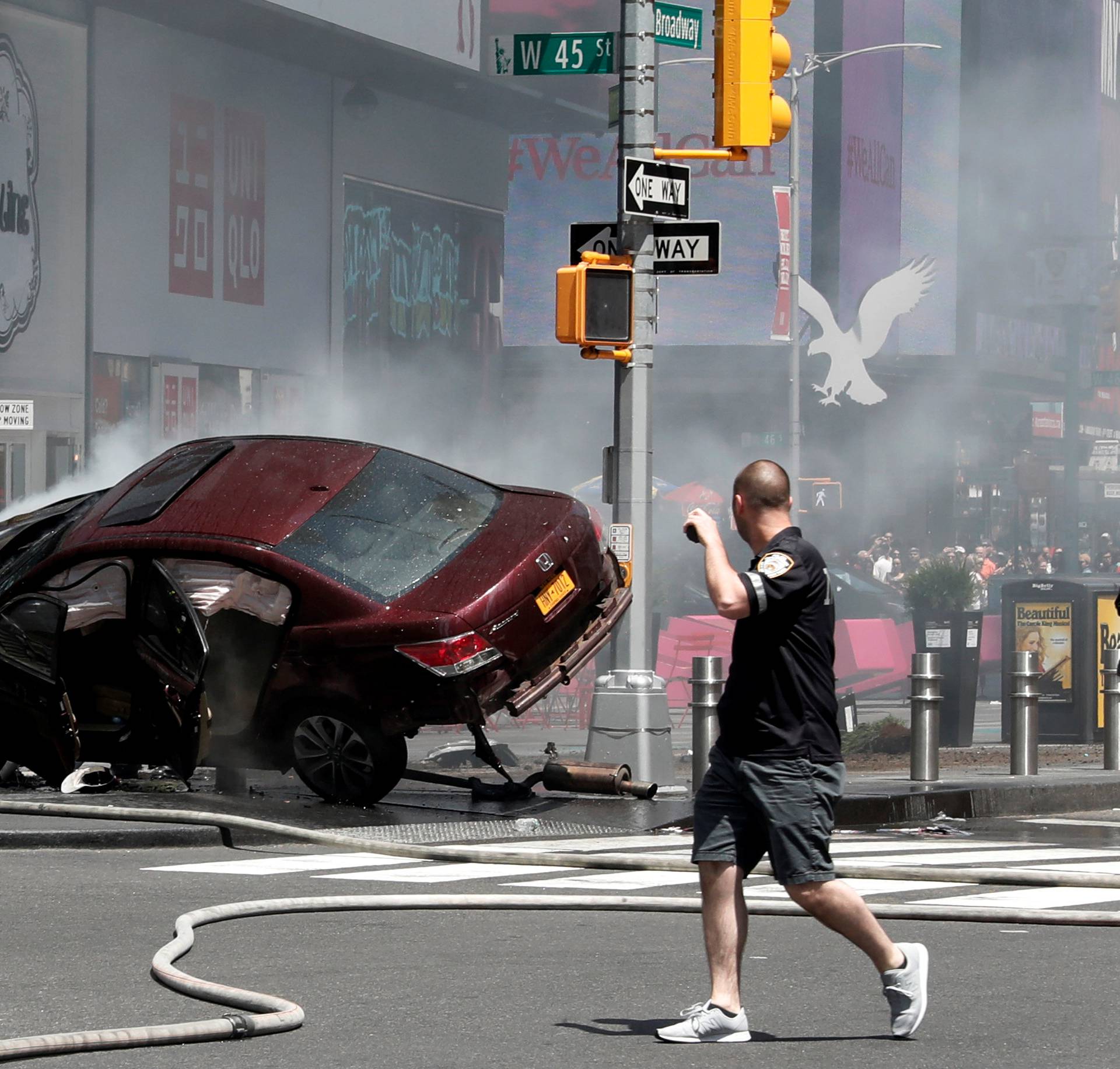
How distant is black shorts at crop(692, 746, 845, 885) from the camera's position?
5.35 metres

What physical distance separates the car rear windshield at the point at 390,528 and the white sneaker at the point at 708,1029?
17.1 ft

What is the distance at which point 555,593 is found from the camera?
34.9 ft

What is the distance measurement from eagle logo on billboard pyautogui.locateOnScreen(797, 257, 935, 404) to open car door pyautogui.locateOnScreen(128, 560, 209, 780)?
43.3m

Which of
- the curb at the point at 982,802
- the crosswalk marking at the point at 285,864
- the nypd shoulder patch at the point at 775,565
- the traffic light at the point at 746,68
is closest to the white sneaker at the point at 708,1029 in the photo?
the nypd shoulder patch at the point at 775,565

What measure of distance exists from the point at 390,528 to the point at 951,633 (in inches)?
399

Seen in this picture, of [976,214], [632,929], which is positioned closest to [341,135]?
[976,214]

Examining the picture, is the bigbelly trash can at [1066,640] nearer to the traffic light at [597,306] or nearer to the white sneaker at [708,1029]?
the traffic light at [597,306]

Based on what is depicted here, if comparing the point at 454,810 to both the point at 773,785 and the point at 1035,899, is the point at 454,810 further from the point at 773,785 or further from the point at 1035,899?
the point at 773,785

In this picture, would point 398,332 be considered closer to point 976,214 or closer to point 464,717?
point 976,214

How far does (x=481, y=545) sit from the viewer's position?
10.7 m

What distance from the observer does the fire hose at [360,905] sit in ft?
17.2

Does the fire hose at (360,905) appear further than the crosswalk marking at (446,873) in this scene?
No

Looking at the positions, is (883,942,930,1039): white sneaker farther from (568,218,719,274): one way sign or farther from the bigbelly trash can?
the bigbelly trash can

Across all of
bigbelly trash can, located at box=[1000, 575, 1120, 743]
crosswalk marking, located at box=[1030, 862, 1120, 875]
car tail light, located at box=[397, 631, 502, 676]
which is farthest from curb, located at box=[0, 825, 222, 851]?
bigbelly trash can, located at box=[1000, 575, 1120, 743]
